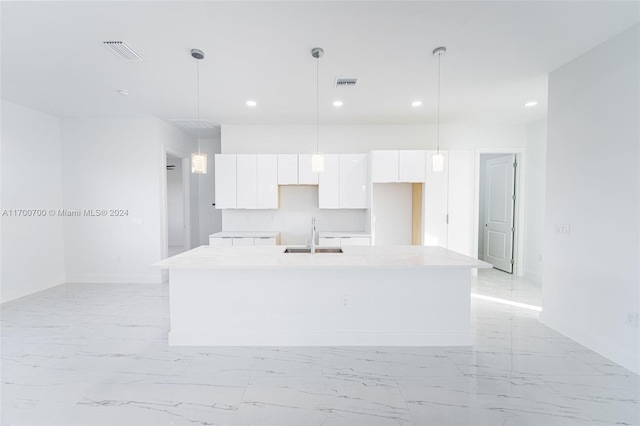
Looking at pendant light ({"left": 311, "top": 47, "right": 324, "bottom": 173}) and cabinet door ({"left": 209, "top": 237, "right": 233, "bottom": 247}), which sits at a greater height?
pendant light ({"left": 311, "top": 47, "right": 324, "bottom": 173})

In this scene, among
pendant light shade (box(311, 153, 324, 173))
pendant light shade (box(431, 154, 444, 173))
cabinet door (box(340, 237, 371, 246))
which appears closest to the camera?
pendant light shade (box(431, 154, 444, 173))

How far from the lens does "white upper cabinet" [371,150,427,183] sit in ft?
15.2

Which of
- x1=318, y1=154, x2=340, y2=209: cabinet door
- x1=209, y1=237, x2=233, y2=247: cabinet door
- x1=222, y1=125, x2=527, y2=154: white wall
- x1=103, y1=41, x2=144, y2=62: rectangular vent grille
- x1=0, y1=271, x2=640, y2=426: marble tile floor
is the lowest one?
x1=0, y1=271, x2=640, y2=426: marble tile floor

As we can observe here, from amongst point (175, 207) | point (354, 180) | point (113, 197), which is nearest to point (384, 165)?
point (354, 180)

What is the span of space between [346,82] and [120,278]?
4.90 m

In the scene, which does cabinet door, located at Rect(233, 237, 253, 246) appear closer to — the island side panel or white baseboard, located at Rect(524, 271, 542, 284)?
the island side panel

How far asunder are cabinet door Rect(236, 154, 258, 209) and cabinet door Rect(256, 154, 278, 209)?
0.07 m

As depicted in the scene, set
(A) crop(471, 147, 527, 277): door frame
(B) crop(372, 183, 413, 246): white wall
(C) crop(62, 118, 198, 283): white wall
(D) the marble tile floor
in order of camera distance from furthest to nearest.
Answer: (B) crop(372, 183, 413, 246): white wall
(A) crop(471, 147, 527, 277): door frame
(C) crop(62, 118, 198, 283): white wall
(D) the marble tile floor

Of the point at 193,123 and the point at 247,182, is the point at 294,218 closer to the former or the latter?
the point at 247,182

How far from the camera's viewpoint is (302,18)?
2.17m

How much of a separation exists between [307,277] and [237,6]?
2317 millimetres

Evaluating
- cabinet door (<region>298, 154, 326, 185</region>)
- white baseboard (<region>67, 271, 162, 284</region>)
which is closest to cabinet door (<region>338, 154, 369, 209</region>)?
cabinet door (<region>298, 154, 326, 185</region>)

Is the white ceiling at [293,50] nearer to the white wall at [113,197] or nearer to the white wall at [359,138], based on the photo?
the white wall at [113,197]

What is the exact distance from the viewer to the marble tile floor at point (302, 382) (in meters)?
1.80
